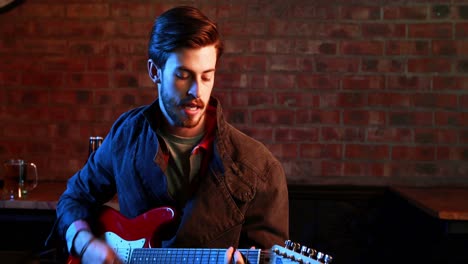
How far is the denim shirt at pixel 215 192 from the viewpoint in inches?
69.2

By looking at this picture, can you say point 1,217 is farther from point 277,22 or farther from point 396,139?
point 396,139

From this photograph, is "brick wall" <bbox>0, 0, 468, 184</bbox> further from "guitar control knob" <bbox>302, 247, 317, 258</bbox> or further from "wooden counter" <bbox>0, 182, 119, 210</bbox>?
"guitar control knob" <bbox>302, 247, 317, 258</bbox>

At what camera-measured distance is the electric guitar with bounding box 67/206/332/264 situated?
154cm

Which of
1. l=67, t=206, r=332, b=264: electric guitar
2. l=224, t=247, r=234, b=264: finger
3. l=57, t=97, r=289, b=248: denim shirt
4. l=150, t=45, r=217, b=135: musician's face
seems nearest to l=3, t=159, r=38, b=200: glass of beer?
l=57, t=97, r=289, b=248: denim shirt

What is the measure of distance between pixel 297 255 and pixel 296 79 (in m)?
1.68

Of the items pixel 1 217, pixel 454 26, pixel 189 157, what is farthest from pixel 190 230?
pixel 454 26

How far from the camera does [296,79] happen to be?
3.03 metres

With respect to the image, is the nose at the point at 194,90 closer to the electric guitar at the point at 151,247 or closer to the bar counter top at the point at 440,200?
the electric guitar at the point at 151,247

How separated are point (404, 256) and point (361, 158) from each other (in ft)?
1.93

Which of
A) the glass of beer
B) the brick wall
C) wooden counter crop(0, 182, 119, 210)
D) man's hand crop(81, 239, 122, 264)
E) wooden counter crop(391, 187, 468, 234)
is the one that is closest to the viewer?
man's hand crop(81, 239, 122, 264)

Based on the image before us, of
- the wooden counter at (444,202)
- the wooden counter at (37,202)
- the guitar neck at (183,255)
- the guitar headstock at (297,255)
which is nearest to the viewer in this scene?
the guitar headstock at (297,255)

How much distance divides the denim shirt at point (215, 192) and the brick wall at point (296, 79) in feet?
3.81

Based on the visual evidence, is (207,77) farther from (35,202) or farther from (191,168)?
(35,202)

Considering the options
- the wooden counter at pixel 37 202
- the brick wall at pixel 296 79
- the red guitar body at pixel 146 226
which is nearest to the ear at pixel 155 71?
the red guitar body at pixel 146 226
